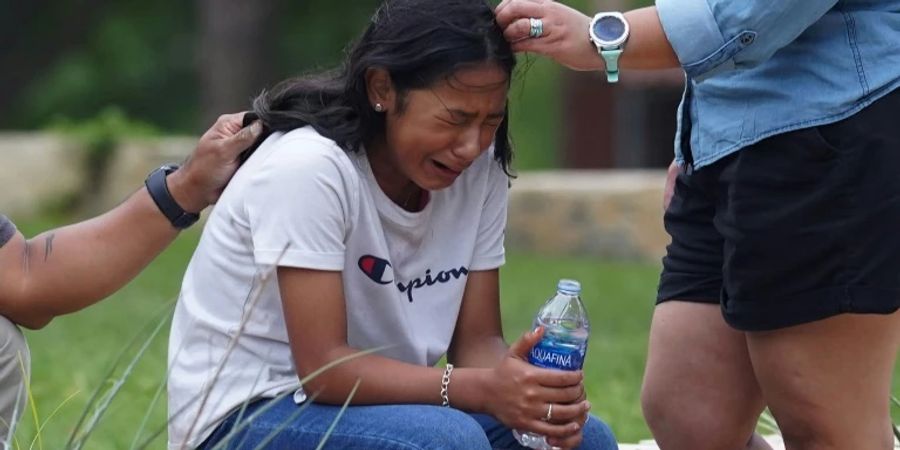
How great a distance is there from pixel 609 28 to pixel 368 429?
2.80 feet

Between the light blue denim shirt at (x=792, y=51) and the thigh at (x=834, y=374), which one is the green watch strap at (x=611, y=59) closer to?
the light blue denim shirt at (x=792, y=51)

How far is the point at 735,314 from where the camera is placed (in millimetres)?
2938

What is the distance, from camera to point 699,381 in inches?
129

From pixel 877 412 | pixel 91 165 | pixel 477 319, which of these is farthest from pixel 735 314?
pixel 91 165

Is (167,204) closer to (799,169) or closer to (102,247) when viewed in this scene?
(102,247)

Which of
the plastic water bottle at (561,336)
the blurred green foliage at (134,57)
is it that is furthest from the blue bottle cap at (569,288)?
the blurred green foliage at (134,57)

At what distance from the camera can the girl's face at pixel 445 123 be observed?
9.67 ft

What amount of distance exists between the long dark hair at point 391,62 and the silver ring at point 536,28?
9cm

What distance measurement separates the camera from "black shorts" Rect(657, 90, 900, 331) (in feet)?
9.15

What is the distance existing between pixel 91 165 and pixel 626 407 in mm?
7959

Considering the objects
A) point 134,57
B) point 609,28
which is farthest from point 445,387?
point 134,57

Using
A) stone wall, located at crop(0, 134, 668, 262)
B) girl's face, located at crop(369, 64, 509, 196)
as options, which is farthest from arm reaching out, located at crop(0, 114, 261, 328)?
stone wall, located at crop(0, 134, 668, 262)

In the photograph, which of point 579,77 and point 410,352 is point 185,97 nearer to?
point 579,77

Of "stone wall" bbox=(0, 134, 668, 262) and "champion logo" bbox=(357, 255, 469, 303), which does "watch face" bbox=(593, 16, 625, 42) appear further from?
"stone wall" bbox=(0, 134, 668, 262)
